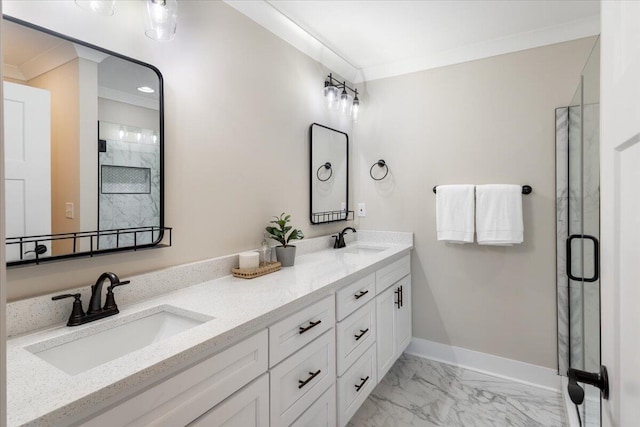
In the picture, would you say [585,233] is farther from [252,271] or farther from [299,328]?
[252,271]

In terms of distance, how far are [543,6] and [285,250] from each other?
209cm

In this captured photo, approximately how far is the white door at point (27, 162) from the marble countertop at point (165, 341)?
34 centimetres

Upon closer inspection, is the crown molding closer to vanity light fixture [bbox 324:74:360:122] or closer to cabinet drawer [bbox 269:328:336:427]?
vanity light fixture [bbox 324:74:360:122]

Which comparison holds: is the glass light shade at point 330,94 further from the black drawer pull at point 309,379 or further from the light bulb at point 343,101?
the black drawer pull at point 309,379

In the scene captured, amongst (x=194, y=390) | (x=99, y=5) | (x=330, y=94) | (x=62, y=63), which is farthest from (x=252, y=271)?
(x=330, y=94)

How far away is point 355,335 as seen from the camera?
5.89ft

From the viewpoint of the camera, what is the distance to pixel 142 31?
1.37 metres

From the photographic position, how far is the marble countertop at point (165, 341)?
0.70m

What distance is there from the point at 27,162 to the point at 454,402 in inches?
97.2

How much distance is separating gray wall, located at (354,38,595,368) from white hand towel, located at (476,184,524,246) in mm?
144

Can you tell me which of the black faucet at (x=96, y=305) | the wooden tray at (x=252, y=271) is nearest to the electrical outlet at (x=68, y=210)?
the black faucet at (x=96, y=305)

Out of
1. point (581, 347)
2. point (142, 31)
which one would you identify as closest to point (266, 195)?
point (142, 31)

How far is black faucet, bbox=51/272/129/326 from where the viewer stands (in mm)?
1102

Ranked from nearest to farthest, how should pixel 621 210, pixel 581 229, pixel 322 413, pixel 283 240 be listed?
pixel 621 210 < pixel 322 413 < pixel 581 229 < pixel 283 240
